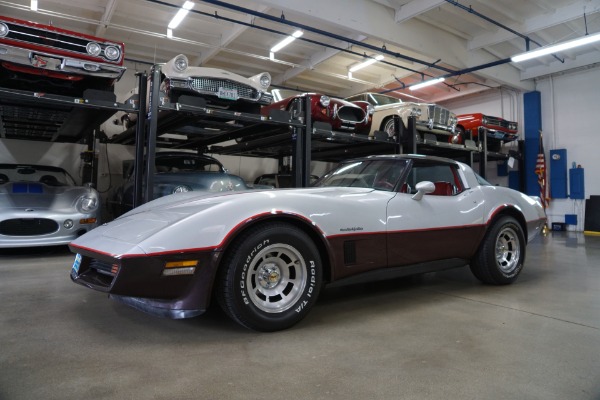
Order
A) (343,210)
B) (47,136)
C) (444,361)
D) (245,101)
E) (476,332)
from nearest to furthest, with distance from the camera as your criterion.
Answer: (444,361) → (476,332) → (343,210) → (245,101) → (47,136)

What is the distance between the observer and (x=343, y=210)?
2.51 metres

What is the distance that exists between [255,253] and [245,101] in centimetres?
375

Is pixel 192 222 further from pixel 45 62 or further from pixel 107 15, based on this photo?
pixel 107 15

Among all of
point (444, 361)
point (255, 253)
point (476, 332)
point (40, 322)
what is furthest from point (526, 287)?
point (40, 322)

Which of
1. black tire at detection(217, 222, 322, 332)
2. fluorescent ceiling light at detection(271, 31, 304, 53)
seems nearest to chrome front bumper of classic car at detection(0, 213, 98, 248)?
black tire at detection(217, 222, 322, 332)

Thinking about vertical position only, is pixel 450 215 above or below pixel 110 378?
above

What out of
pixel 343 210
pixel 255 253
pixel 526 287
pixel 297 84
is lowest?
pixel 526 287

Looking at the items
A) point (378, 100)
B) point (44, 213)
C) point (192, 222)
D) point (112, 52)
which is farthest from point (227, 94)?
point (378, 100)

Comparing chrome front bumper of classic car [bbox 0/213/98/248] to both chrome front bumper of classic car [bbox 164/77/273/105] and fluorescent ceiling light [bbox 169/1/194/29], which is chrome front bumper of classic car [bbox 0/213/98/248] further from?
fluorescent ceiling light [bbox 169/1/194/29]

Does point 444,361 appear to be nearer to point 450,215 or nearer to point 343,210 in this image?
point 343,210

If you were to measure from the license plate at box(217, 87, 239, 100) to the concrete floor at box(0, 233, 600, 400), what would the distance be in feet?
9.97

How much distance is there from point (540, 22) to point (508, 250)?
301 inches

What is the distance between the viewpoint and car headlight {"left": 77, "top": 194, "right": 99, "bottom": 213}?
5.09 metres

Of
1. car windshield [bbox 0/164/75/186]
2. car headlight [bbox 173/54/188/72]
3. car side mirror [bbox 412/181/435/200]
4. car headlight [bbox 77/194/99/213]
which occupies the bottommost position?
car headlight [bbox 77/194/99/213]
